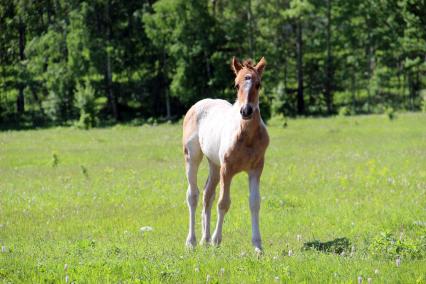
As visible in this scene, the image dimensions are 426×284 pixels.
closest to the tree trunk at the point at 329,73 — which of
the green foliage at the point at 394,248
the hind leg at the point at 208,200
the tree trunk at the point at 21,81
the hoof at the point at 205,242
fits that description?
the tree trunk at the point at 21,81

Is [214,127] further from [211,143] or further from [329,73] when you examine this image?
[329,73]

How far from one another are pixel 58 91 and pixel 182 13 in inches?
616

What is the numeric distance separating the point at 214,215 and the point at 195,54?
1985 inches

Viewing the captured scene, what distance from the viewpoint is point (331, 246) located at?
10719mm

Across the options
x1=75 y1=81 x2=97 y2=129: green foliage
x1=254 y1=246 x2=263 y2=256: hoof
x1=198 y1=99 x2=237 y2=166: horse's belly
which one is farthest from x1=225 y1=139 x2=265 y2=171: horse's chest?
x1=75 y1=81 x2=97 y2=129: green foliage

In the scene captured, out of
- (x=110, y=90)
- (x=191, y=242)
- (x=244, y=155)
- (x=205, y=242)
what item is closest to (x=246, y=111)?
(x=244, y=155)

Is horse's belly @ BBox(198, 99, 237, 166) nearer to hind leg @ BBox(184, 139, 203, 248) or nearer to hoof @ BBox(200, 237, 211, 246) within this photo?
hind leg @ BBox(184, 139, 203, 248)

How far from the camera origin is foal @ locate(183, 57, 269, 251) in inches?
392

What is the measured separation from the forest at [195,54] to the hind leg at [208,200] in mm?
50759

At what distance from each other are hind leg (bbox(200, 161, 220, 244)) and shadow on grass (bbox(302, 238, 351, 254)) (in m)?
1.90

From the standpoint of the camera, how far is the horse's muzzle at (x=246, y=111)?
30.8 ft

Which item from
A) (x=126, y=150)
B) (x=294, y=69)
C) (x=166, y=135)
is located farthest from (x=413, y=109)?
(x=126, y=150)

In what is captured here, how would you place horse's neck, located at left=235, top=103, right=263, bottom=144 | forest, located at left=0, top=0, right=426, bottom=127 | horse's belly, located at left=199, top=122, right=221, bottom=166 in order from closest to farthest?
horse's neck, located at left=235, top=103, right=263, bottom=144, horse's belly, located at left=199, top=122, right=221, bottom=166, forest, located at left=0, top=0, right=426, bottom=127

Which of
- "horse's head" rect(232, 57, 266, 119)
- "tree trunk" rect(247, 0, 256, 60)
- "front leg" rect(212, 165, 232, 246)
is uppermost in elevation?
"tree trunk" rect(247, 0, 256, 60)
